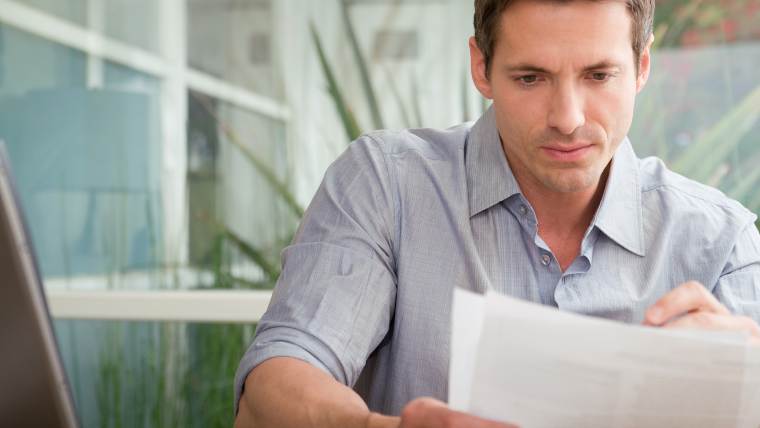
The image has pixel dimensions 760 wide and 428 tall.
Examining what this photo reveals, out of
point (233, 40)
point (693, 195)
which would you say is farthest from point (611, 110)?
point (233, 40)

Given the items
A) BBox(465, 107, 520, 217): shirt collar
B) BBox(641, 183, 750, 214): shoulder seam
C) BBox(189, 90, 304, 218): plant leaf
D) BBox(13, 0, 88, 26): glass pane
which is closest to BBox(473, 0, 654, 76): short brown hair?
BBox(465, 107, 520, 217): shirt collar

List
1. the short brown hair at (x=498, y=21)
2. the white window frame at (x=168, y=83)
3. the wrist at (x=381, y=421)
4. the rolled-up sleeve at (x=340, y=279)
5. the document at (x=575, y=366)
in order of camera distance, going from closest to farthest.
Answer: the document at (x=575, y=366) → the wrist at (x=381, y=421) → the rolled-up sleeve at (x=340, y=279) → the short brown hair at (x=498, y=21) → the white window frame at (x=168, y=83)

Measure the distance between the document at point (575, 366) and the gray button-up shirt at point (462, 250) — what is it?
429 mm

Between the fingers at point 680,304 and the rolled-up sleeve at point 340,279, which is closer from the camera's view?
the fingers at point 680,304

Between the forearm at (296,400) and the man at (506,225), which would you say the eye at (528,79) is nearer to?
the man at (506,225)

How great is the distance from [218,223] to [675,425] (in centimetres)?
183

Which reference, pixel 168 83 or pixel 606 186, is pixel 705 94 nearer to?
pixel 606 186

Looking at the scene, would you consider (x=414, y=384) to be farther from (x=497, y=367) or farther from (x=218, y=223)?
(x=218, y=223)

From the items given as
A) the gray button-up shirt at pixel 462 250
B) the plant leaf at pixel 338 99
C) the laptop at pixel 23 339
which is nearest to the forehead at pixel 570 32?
the gray button-up shirt at pixel 462 250

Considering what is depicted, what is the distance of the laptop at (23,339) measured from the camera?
768 millimetres

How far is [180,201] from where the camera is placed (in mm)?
2490

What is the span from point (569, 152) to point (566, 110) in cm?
6

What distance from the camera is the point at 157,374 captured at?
2258mm

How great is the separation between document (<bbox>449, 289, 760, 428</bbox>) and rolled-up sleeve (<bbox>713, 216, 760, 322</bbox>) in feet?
1.61
